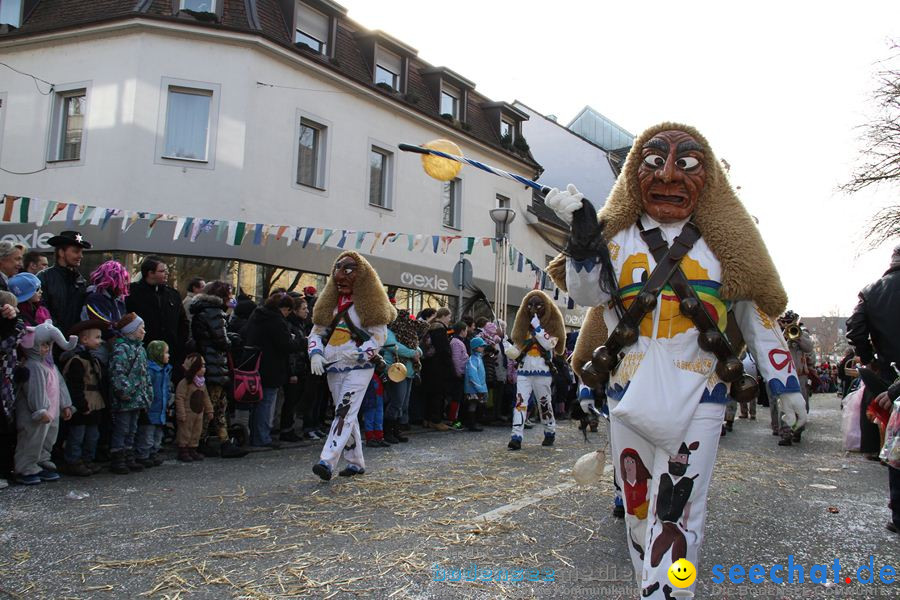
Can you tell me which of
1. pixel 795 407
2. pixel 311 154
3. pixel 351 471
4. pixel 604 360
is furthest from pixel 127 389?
pixel 311 154

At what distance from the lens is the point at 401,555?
396 cm

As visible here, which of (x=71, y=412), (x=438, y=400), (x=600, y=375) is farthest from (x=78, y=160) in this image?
(x=600, y=375)

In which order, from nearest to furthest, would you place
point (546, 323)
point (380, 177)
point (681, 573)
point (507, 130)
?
point (681, 573), point (546, 323), point (380, 177), point (507, 130)

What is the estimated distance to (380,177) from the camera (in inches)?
795

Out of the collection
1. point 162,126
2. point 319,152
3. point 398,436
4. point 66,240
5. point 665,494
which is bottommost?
point 398,436

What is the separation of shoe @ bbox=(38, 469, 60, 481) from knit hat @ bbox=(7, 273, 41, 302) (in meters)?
1.58

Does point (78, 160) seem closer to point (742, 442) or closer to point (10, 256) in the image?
point (10, 256)

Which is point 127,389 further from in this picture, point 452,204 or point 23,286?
point 452,204

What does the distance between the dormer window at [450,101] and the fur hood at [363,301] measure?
54.9 feet

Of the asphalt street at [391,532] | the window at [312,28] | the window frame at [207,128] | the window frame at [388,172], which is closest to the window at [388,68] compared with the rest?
the window at [312,28]

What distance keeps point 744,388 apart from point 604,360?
601mm

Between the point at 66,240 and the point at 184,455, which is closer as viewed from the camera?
the point at 66,240

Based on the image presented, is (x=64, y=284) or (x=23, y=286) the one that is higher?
(x=64, y=284)

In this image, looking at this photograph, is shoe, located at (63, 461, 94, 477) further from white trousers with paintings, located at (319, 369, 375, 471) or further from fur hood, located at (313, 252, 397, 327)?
fur hood, located at (313, 252, 397, 327)
